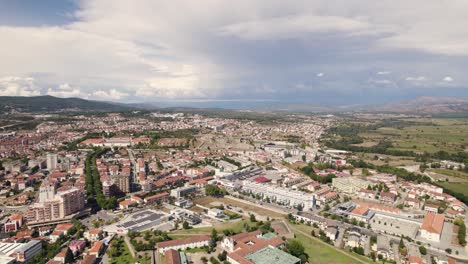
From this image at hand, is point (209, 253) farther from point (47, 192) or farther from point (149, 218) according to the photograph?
point (47, 192)

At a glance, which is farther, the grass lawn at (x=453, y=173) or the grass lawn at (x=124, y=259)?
the grass lawn at (x=453, y=173)

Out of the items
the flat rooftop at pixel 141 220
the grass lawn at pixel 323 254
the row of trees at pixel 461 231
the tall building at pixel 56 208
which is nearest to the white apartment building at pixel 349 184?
the row of trees at pixel 461 231

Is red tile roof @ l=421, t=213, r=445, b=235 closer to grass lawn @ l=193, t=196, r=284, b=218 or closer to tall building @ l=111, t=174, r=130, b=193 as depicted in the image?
grass lawn @ l=193, t=196, r=284, b=218

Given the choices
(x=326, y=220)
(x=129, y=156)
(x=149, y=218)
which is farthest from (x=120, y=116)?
(x=326, y=220)

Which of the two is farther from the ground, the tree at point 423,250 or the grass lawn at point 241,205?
the tree at point 423,250

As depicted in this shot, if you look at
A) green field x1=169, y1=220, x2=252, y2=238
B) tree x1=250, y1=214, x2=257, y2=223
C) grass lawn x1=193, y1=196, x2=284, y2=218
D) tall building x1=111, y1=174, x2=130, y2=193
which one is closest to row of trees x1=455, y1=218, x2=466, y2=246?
grass lawn x1=193, y1=196, x2=284, y2=218

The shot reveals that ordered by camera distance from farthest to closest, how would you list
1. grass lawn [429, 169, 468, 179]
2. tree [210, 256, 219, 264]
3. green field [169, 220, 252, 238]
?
grass lawn [429, 169, 468, 179] < green field [169, 220, 252, 238] < tree [210, 256, 219, 264]

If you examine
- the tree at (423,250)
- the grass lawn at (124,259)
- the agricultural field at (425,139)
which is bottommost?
the grass lawn at (124,259)

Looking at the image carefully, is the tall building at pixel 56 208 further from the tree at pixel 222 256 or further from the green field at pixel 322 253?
the green field at pixel 322 253

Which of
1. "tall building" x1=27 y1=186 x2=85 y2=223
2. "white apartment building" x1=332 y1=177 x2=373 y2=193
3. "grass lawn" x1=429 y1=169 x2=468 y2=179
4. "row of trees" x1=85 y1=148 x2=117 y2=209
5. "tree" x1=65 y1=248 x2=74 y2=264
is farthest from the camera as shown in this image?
"grass lawn" x1=429 y1=169 x2=468 y2=179
